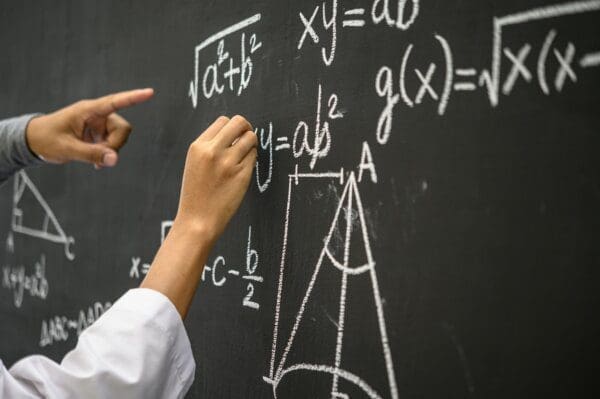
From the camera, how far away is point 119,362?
0.66 m

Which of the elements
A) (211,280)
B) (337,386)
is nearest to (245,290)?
(211,280)

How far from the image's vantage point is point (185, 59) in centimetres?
102

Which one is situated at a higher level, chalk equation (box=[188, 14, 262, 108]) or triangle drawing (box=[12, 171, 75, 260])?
chalk equation (box=[188, 14, 262, 108])

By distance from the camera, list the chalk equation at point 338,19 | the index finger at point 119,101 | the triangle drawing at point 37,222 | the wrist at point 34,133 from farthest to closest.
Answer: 1. the triangle drawing at point 37,222
2. the wrist at point 34,133
3. the index finger at point 119,101
4. the chalk equation at point 338,19

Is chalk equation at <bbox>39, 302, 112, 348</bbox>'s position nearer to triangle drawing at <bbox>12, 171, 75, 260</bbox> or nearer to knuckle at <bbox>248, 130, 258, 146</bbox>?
triangle drawing at <bbox>12, 171, 75, 260</bbox>

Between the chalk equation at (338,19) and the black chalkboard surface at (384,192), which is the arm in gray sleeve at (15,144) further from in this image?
the chalk equation at (338,19)

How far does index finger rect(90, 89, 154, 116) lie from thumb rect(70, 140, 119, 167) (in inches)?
2.4

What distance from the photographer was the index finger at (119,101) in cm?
100

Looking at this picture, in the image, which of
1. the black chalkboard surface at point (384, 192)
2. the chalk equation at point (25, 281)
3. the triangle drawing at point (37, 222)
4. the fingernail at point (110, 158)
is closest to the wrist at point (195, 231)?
the black chalkboard surface at point (384, 192)

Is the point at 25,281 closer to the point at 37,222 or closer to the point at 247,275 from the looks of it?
the point at 37,222

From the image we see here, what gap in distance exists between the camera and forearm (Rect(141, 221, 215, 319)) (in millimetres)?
717

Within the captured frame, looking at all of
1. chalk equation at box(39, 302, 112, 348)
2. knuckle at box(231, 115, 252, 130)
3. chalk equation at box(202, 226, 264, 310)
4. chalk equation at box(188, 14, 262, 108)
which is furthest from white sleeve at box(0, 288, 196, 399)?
chalk equation at box(39, 302, 112, 348)

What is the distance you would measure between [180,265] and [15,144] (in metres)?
0.62

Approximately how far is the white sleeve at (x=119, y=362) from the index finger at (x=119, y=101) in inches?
16.3
